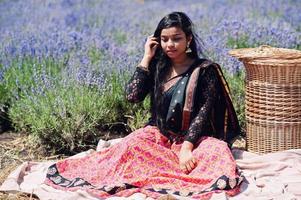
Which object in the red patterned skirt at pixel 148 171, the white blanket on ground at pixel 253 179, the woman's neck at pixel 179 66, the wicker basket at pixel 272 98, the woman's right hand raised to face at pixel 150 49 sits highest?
the woman's right hand raised to face at pixel 150 49

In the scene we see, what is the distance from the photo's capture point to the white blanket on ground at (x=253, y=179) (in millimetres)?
3762

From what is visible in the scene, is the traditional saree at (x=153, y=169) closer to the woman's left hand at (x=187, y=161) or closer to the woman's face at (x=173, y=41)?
the woman's left hand at (x=187, y=161)

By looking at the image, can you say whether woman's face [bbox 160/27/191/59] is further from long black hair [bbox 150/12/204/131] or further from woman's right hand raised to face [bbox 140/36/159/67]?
woman's right hand raised to face [bbox 140/36/159/67]

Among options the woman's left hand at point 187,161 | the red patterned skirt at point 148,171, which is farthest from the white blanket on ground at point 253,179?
the woman's left hand at point 187,161

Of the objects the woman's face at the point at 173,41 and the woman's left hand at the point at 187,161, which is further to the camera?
the woman's face at the point at 173,41

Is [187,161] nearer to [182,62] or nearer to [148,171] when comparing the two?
[148,171]

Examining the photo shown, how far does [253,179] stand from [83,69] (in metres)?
2.04

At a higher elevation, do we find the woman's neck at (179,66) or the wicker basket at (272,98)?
the woman's neck at (179,66)

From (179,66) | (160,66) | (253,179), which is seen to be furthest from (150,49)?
(253,179)

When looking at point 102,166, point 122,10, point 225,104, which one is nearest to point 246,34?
point 225,104

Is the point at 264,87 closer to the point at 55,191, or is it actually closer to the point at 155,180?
the point at 155,180

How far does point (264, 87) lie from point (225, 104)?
0.30 metres

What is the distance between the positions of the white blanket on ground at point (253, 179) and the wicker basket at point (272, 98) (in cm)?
13

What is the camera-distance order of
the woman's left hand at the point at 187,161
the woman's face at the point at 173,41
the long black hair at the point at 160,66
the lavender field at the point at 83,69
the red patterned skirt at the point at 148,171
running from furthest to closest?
the lavender field at the point at 83,69 < the long black hair at the point at 160,66 < the woman's face at the point at 173,41 < the woman's left hand at the point at 187,161 < the red patterned skirt at the point at 148,171
